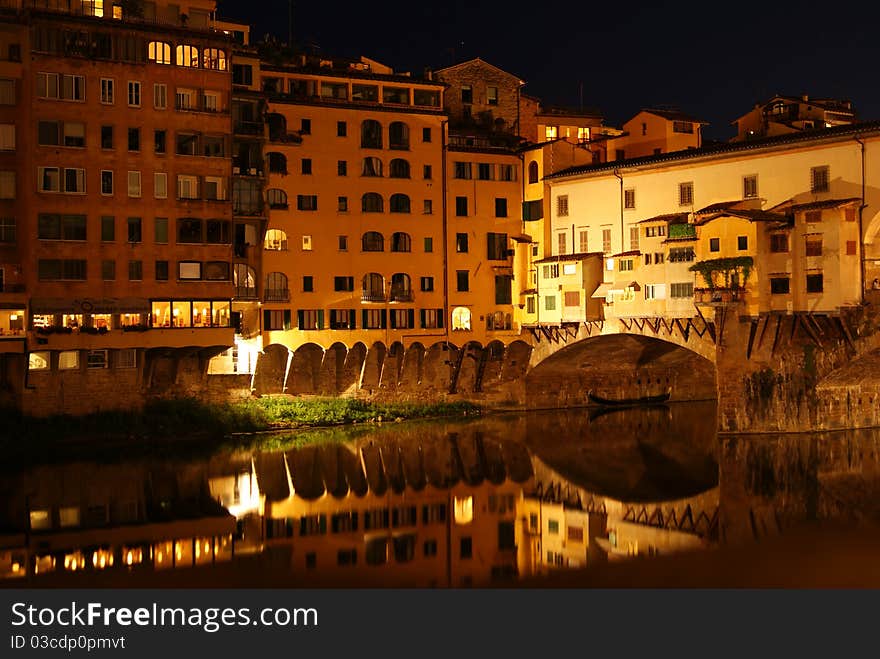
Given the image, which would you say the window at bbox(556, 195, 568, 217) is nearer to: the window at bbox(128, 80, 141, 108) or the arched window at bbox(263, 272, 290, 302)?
the arched window at bbox(263, 272, 290, 302)

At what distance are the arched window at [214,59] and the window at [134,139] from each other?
127 inches

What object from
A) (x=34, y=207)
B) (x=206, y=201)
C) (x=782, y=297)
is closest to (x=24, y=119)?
(x=34, y=207)

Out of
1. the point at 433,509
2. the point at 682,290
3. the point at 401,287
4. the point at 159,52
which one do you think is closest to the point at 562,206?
the point at 401,287

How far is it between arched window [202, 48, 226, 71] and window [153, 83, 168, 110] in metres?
1.63

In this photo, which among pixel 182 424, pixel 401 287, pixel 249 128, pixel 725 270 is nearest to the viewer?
pixel 182 424

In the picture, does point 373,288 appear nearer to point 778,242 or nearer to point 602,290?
point 602,290

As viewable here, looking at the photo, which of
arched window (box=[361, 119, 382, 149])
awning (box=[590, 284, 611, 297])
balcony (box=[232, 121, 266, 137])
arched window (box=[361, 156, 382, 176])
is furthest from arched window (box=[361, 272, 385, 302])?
awning (box=[590, 284, 611, 297])

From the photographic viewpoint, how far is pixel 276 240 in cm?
4122

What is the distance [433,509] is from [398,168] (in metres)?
18.5

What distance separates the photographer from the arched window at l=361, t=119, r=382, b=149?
4294 centimetres

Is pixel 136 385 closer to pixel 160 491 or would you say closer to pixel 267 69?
pixel 160 491

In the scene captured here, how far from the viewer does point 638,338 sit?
44125 millimetres

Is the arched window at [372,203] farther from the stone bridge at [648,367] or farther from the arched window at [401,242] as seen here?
the stone bridge at [648,367]

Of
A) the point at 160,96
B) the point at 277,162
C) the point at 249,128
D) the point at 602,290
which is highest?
the point at 160,96
